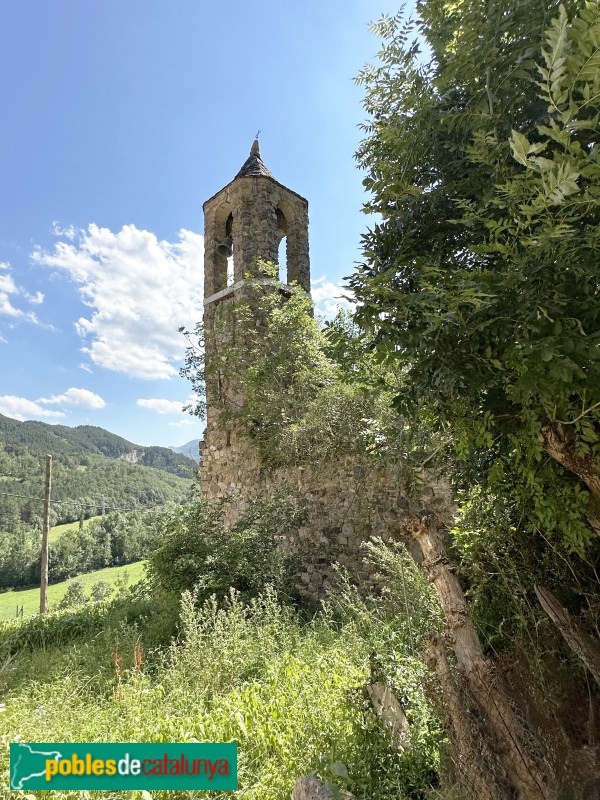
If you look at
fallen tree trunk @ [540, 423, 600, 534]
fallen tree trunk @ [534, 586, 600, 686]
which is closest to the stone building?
fallen tree trunk @ [534, 586, 600, 686]

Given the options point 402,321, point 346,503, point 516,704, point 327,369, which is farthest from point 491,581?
point 327,369

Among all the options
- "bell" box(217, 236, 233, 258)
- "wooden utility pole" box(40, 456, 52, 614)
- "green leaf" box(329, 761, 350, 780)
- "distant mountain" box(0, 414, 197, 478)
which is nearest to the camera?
"green leaf" box(329, 761, 350, 780)

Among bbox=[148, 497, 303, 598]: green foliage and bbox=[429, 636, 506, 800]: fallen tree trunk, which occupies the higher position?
bbox=[148, 497, 303, 598]: green foliage

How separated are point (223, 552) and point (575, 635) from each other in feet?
13.5

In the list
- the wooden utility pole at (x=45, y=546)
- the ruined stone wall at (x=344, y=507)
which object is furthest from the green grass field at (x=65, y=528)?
the ruined stone wall at (x=344, y=507)

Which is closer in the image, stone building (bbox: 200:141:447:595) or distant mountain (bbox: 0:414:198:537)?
stone building (bbox: 200:141:447:595)

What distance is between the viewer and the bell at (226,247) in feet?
31.5

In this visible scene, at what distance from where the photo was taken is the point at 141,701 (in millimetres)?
3115

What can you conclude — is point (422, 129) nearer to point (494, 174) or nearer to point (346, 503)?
point (494, 174)

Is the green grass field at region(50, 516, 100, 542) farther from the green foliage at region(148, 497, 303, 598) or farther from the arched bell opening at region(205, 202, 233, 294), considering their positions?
the green foliage at region(148, 497, 303, 598)

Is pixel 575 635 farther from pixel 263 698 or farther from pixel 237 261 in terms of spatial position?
pixel 237 261

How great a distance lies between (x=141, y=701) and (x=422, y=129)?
3874 mm

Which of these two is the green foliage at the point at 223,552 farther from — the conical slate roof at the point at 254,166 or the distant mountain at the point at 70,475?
the distant mountain at the point at 70,475

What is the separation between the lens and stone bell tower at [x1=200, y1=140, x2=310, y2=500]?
840cm
